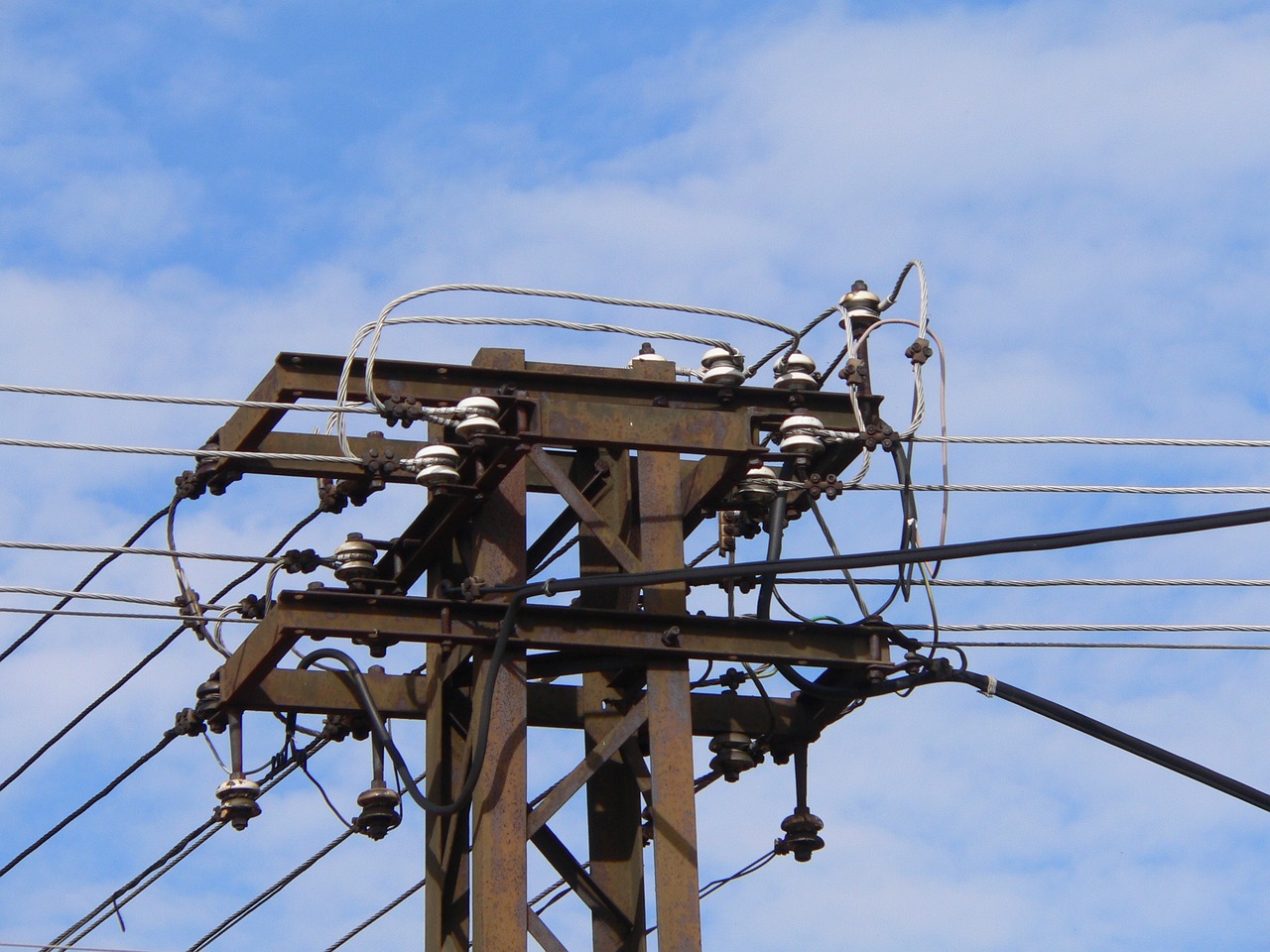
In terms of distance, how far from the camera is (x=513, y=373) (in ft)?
32.9

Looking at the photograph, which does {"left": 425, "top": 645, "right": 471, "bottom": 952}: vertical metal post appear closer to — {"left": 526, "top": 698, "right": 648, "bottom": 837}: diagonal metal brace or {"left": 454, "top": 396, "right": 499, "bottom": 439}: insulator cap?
{"left": 526, "top": 698, "right": 648, "bottom": 837}: diagonal metal brace

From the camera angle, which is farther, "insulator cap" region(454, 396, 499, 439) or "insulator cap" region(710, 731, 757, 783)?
"insulator cap" region(710, 731, 757, 783)

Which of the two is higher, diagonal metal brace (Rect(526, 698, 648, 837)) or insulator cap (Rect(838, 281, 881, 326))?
insulator cap (Rect(838, 281, 881, 326))

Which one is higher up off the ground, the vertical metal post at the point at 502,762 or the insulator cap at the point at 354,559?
the insulator cap at the point at 354,559

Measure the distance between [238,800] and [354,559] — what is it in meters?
1.28

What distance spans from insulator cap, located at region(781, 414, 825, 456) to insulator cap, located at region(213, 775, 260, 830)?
2908 mm

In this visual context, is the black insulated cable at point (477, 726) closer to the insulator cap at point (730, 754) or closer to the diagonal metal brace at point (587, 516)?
the diagonal metal brace at point (587, 516)

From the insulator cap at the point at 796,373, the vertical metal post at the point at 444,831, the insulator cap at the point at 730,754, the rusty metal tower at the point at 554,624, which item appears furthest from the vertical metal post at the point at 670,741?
the vertical metal post at the point at 444,831

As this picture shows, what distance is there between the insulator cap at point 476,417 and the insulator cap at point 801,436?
55.0 inches

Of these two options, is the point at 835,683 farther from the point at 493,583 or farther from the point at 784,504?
the point at 493,583

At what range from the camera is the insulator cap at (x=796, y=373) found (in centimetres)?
1051

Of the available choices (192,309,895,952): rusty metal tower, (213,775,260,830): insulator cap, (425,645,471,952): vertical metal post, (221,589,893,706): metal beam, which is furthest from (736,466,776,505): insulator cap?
(213,775,260,830): insulator cap

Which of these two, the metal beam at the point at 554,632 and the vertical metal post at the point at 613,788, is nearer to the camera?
the metal beam at the point at 554,632

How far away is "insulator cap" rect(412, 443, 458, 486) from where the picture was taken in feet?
32.2
